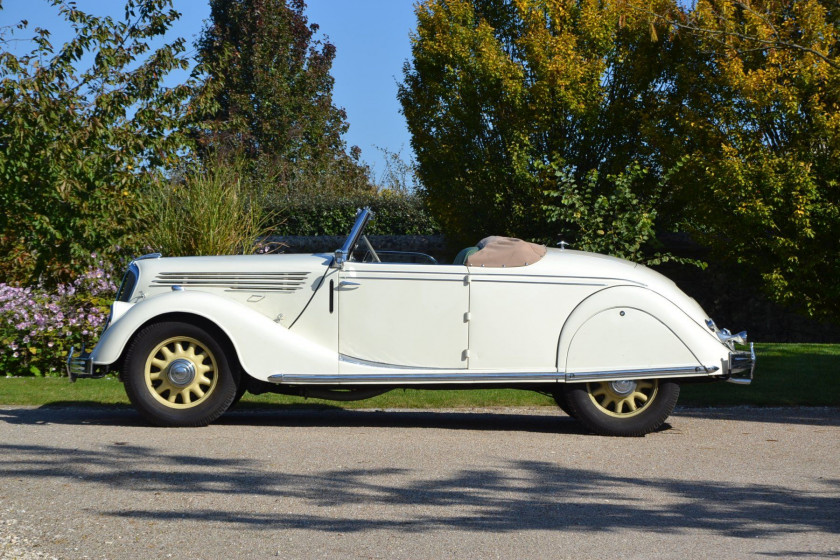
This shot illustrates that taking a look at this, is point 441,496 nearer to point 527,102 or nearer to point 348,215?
point 527,102

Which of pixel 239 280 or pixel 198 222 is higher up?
pixel 198 222

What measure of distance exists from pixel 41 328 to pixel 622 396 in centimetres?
731

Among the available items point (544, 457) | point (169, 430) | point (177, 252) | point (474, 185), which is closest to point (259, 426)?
point (169, 430)

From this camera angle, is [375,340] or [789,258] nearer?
[375,340]

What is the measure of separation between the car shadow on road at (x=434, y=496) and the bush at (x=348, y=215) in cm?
1532

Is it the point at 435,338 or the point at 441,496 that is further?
the point at 435,338

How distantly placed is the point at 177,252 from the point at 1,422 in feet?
16.7

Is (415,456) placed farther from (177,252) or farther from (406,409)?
(177,252)

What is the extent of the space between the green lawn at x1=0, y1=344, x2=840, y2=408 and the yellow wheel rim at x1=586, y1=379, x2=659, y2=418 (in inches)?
79.2

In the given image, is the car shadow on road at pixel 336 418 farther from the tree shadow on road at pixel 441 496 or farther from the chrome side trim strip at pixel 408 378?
the tree shadow on road at pixel 441 496

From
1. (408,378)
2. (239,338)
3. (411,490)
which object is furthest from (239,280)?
(411,490)

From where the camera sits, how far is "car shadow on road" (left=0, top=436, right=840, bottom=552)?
186 inches

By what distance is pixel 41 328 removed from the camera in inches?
457

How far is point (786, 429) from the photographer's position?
7.79 metres
